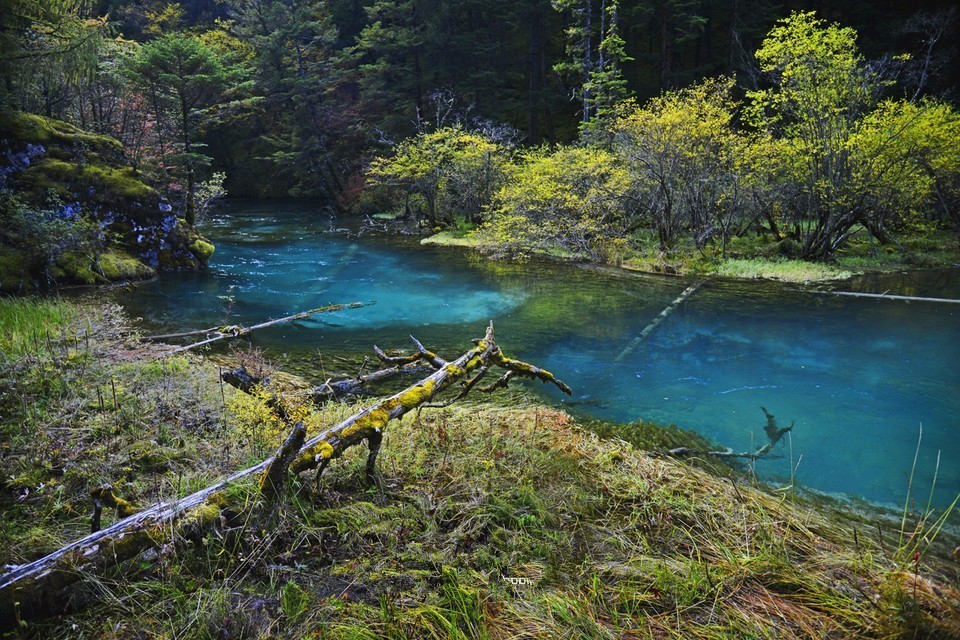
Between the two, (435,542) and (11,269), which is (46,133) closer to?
(11,269)

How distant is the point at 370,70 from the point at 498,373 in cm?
3254

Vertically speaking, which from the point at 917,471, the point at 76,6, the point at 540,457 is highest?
the point at 76,6

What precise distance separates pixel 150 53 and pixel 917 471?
85.2ft

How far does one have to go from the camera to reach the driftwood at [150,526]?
244 centimetres

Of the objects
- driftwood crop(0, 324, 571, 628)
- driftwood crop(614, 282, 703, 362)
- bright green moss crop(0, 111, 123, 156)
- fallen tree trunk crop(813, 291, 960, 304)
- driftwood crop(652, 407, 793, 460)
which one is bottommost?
driftwood crop(652, 407, 793, 460)

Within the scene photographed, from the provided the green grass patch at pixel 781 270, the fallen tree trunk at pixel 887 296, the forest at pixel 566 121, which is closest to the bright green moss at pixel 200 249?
the forest at pixel 566 121

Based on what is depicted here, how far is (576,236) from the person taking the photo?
1934 centimetres

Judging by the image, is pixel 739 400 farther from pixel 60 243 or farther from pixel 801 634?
pixel 60 243

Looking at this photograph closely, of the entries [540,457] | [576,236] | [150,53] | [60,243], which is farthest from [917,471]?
[150,53]

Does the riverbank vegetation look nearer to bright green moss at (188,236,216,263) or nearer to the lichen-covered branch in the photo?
bright green moss at (188,236,216,263)

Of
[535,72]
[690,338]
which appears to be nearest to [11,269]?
[690,338]

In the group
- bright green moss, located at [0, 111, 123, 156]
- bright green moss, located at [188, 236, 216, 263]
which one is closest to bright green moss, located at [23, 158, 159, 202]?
bright green moss, located at [0, 111, 123, 156]

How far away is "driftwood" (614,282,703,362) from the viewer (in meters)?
9.86

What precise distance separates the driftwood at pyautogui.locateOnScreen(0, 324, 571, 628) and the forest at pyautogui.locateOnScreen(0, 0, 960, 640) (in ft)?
0.05
